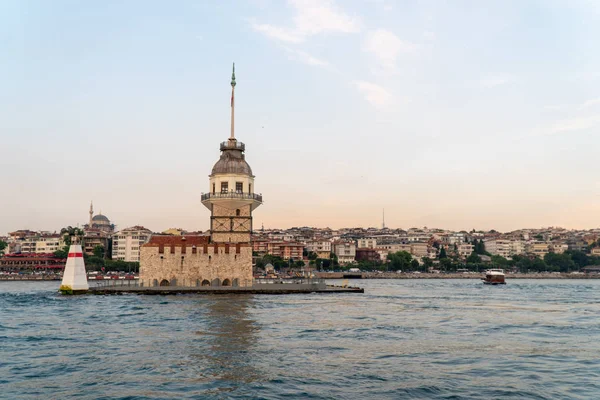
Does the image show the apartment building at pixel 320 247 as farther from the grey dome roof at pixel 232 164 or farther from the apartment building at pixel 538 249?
the grey dome roof at pixel 232 164

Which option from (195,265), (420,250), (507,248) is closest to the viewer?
(195,265)

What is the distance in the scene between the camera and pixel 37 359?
23.1m

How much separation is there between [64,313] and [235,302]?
12037 mm

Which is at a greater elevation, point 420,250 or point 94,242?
point 94,242

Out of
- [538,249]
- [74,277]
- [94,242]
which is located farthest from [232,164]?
[538,249]

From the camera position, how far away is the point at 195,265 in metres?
55.7

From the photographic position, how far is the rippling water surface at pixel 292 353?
727 inches

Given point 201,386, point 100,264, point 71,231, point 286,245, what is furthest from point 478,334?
point 286,245

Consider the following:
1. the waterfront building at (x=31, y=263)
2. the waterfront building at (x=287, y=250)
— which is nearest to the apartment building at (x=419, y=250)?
the waterfront building at (x=287, y=250)

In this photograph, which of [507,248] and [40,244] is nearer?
[40,244]

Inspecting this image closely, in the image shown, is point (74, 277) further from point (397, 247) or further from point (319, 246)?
point (397, 247)

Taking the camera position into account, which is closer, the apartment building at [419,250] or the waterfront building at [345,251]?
the waterfront building at [345,251]

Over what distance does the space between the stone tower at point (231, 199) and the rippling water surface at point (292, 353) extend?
16742mm

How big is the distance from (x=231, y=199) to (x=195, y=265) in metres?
7.18
